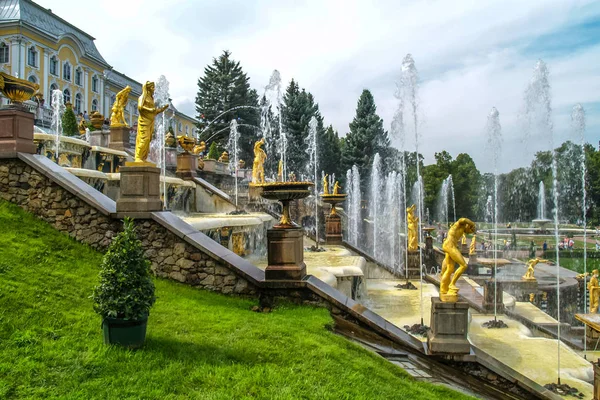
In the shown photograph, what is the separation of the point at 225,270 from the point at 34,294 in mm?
3202

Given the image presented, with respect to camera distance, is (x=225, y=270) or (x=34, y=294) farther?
(x=225, y=270)

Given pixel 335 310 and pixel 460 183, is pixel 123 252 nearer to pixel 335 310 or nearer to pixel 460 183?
pixel 335 310

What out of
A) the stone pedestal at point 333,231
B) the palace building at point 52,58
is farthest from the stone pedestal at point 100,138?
the palace building at point 52,58

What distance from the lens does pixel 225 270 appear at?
27.2 ft

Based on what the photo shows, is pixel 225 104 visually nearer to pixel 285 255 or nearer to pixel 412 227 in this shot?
pixel 412 227

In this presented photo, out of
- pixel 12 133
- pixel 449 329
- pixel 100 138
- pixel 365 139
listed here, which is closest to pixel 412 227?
pixel 449 329

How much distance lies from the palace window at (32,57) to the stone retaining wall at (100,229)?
4146cm

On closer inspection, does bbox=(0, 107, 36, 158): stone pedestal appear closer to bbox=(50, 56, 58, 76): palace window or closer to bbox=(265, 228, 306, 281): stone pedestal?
bbox=(265, 228, 306, 281): stone pedestal

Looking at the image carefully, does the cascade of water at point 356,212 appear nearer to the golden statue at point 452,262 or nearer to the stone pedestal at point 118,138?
the stone pedestal at point 118,138

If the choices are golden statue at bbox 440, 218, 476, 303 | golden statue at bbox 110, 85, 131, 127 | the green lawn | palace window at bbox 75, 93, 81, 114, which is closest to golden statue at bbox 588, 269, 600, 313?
golden statue at bbox 440, 218, 476, 303

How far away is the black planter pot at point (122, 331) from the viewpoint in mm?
4844

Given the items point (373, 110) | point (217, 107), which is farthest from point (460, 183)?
point (217, 107)

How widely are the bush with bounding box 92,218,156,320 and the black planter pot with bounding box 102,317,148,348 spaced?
85mm

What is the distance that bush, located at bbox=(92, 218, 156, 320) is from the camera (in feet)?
15.6
